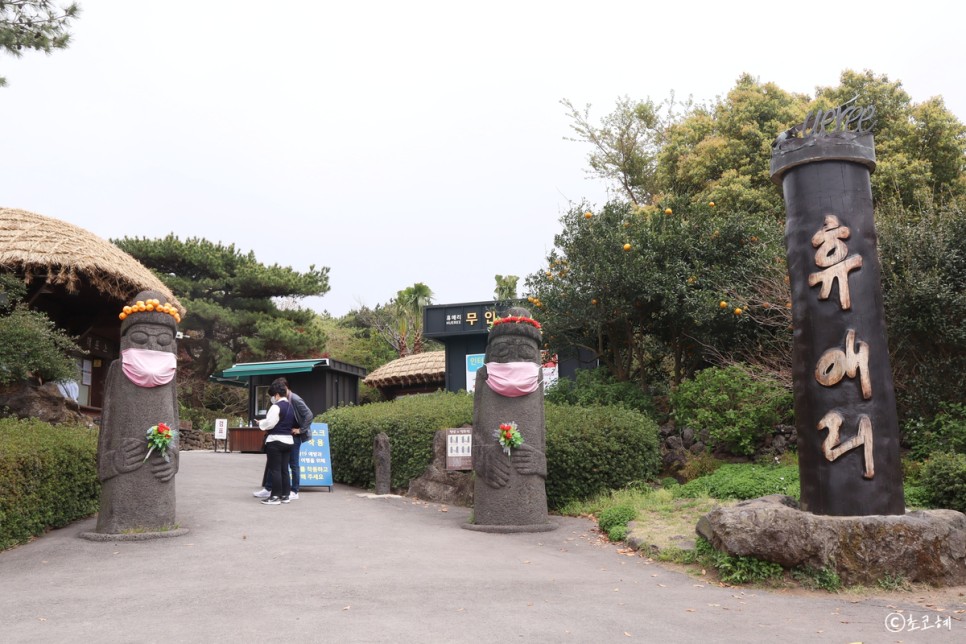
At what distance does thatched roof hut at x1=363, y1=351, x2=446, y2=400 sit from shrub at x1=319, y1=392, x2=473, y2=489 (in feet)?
31.7

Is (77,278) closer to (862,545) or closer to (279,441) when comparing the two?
(279,441)

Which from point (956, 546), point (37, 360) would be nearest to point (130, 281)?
point (37, 360)

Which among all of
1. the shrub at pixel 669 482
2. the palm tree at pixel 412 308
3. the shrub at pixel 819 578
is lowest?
the shrub at pixel 819 578

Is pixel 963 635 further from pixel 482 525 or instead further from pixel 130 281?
pixel 130 281

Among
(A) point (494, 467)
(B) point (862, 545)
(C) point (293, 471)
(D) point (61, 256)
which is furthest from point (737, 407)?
(D) point (61, 256)

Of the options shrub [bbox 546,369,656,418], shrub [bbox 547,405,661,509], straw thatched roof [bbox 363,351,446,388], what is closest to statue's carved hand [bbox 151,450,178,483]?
shrub [bbox 547,405,661,509]

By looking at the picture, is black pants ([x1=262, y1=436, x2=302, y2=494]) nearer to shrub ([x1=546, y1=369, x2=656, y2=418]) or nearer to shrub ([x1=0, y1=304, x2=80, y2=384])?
shrub ([x1=0, y1=304, x2=80, y2=384])

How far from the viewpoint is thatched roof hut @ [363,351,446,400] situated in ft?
78.6

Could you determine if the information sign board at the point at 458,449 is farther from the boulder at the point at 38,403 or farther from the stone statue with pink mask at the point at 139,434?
the boulder at the point at 38,403

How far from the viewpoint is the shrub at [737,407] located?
430 inches

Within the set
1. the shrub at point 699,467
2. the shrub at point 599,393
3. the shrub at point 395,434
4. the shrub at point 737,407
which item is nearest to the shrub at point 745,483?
the shrub at point 699,467

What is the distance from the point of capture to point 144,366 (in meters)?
7.96

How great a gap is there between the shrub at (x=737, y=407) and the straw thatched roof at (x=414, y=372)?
12.9 m

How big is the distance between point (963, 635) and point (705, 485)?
4681 millimetres
